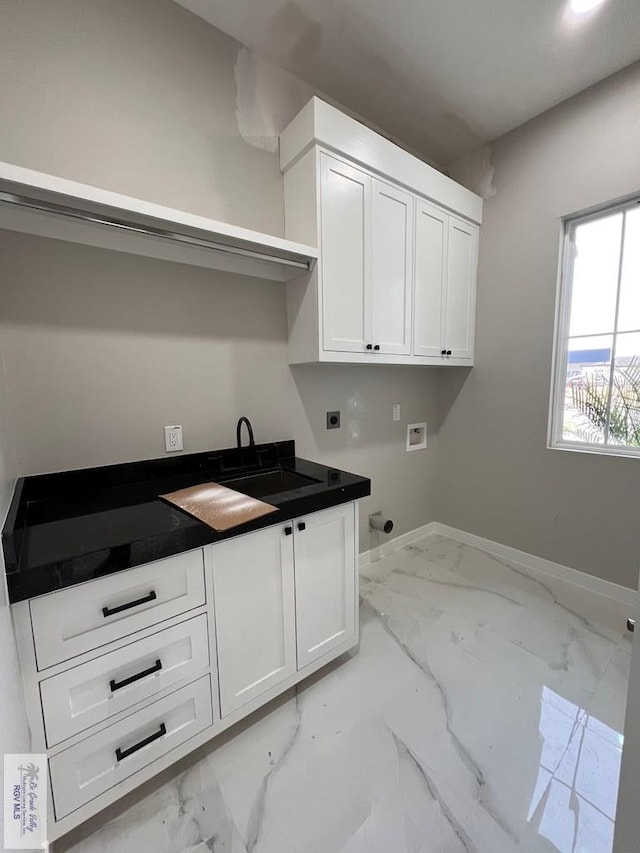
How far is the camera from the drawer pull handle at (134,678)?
99 cm

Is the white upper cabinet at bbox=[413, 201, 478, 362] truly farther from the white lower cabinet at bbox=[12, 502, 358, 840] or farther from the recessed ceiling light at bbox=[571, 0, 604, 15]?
the white lower cabinet at bbox=[12, 502, 358, 840]

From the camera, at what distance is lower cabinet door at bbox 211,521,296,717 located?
118cm

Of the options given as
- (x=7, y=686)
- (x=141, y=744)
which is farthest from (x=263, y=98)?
(x=141, y=744)

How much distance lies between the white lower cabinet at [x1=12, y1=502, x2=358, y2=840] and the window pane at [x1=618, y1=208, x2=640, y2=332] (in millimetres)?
1949

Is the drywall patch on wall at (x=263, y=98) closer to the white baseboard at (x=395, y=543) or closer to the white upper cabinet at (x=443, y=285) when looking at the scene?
the white upper cabinet at (x=443, y=285)

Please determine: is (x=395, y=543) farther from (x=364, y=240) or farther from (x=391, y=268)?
(x=364, y=240)

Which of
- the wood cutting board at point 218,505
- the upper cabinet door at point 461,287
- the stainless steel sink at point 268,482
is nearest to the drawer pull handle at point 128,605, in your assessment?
the wood cutting board at point 218,505

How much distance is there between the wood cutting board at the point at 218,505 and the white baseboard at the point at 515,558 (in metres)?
1.40

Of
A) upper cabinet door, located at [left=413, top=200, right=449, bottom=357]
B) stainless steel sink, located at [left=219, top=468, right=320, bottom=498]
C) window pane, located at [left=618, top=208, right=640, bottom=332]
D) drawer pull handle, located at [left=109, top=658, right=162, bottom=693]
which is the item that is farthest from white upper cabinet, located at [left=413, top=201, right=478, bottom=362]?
drawer pull handle, located at [left=109, top=658, right=162, bottom=693]

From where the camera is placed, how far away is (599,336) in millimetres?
2057

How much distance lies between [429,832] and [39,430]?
71.6 inches

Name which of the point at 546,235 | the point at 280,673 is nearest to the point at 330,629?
the point at 280,673

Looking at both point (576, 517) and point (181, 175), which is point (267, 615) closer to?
point (181, 175)

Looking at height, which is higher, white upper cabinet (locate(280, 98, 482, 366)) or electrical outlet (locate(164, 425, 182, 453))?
white upper cabinet (locate(280, 98, 482, 366))
